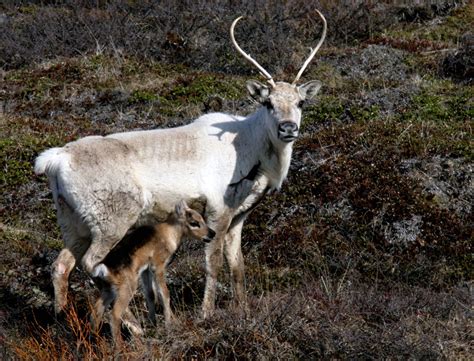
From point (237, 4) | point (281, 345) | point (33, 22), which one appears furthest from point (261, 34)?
point (281, 345)

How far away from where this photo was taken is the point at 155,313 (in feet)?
25.4

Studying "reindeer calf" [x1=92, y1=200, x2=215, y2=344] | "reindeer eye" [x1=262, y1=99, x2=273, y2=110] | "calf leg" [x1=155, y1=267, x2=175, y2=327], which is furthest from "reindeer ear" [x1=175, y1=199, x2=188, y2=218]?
"reindeer eye" [x1=262, y1=99, x2=273, y2=110]

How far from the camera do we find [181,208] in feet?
25.5

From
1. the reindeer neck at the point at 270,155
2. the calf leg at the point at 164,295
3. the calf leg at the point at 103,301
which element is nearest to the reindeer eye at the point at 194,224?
the calf leg at the point at 164,295

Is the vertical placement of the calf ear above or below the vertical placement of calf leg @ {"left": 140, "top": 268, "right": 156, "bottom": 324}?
above

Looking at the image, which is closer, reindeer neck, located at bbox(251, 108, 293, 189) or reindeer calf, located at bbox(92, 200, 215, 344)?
reindeer calf, located at bbox(92, 200, 215, 344)

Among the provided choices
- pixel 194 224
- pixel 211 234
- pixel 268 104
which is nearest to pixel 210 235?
pixel 211 234

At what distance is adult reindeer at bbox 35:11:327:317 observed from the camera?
7477 millimetres

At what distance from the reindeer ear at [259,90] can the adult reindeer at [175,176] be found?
1 cm

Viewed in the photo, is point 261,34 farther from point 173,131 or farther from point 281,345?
point 281,345

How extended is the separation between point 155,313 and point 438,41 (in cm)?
1050

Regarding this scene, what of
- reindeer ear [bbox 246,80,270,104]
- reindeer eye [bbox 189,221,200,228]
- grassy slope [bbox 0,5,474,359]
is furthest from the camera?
reindeer ear [bbox 246,80,270,104]

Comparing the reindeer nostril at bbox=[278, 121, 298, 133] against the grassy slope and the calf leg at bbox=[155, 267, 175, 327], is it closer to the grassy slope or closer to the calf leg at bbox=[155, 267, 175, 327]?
the grassy slope

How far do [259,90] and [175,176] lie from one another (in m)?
1.28
